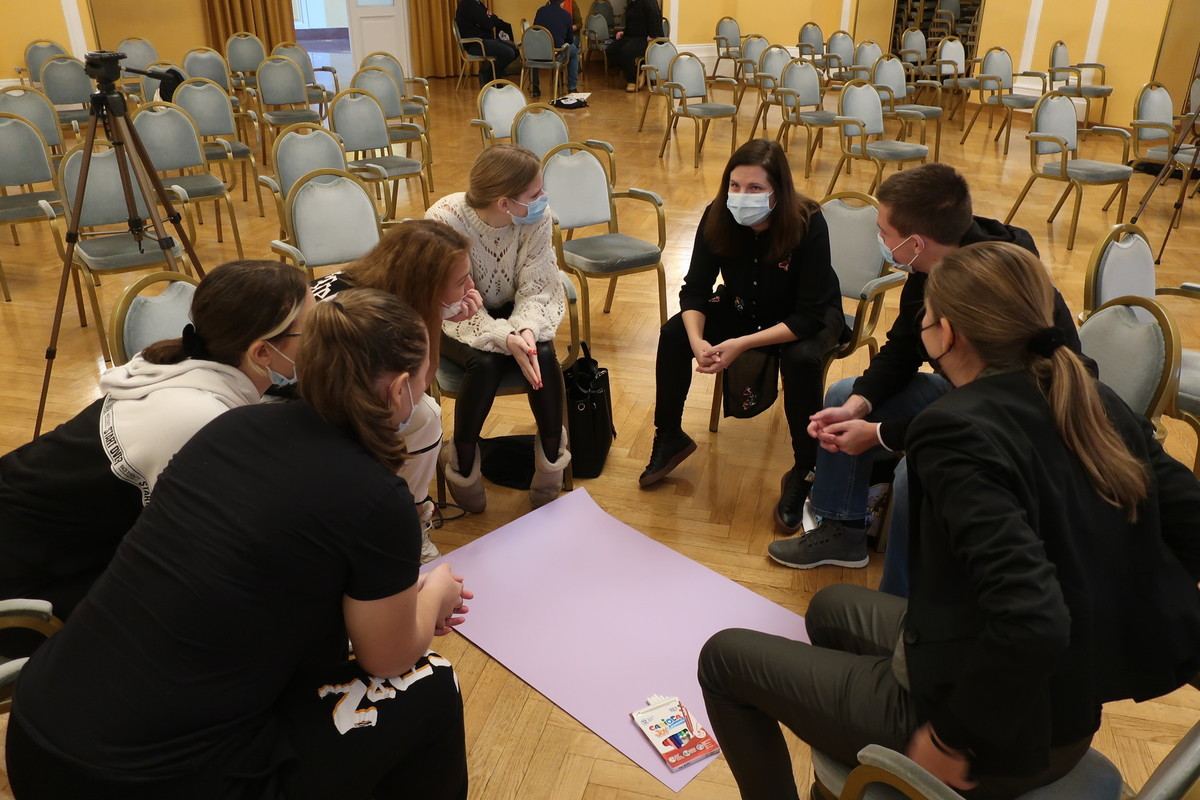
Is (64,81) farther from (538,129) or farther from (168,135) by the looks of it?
(538,129)

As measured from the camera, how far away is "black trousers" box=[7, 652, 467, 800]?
3.81 feet

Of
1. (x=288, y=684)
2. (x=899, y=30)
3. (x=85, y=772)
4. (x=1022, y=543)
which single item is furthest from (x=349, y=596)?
(x=899, y=30)

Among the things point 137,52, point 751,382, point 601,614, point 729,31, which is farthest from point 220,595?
point 729,31

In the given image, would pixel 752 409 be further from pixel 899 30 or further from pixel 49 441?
pixel 899 30

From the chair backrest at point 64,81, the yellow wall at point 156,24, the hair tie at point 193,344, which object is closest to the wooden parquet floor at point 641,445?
the hair tie at point 193,344

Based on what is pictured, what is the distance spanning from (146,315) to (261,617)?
53.9 inches

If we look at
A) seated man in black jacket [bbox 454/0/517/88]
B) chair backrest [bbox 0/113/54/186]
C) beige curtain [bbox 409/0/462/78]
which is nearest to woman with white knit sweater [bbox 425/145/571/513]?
chair backrest [bbox 0/113/54/186]

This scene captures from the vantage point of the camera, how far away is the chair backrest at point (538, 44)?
9867mm

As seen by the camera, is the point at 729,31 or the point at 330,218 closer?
the point at 330,218

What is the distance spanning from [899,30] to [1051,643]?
11.8 metres

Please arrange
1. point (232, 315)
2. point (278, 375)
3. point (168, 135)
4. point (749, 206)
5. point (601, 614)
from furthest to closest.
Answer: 1. point (168, 135)
2. point (749, 206)
3. point (601, 614)
4. point (278, 375)
5. point (232, 315)

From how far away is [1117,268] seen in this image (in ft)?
8.81

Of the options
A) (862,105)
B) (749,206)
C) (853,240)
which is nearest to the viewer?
(749,206)

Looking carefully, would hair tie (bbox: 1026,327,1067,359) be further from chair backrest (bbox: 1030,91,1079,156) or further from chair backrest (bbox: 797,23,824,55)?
chair backrest (bbox: 797,23,824,55)
